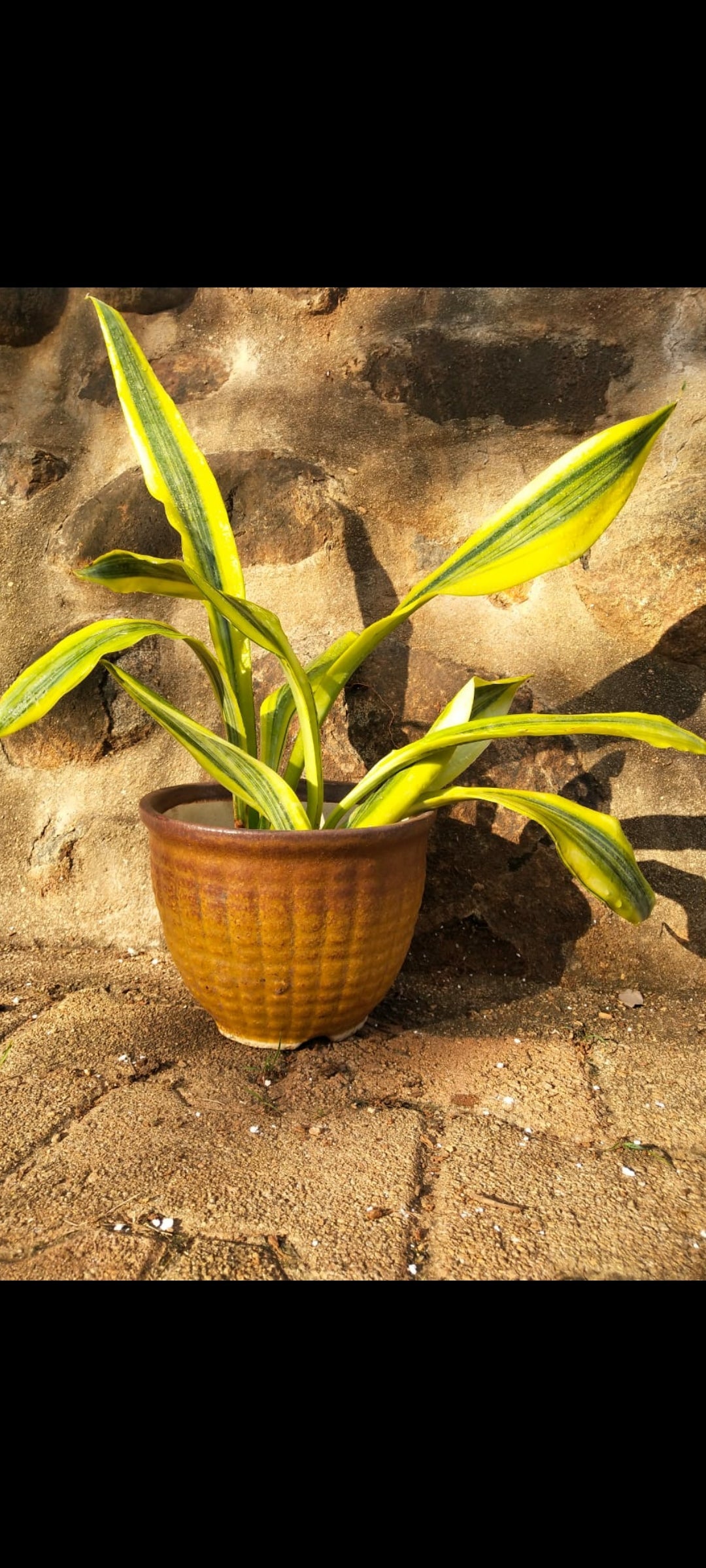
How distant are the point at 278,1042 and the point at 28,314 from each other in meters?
1.35

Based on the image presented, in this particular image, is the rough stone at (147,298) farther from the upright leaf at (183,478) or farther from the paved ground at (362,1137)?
the paved ground at (362,1137)

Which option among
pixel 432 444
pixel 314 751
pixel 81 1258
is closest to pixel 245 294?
pixel 432 444

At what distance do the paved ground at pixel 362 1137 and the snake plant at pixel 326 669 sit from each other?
28 centimetres

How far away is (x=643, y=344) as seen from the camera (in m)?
1.58

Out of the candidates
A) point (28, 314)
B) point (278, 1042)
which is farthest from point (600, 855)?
point (28, 314)

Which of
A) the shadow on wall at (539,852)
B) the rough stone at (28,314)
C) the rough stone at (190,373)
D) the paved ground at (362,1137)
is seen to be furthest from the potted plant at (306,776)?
the rough stone at (28,314)

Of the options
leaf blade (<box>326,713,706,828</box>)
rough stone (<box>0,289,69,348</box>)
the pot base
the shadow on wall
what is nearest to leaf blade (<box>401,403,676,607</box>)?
leaf blade (<box>326,713,706,828</box>)

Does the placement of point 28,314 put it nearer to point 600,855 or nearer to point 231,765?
point 231,765

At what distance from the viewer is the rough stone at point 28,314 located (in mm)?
1769

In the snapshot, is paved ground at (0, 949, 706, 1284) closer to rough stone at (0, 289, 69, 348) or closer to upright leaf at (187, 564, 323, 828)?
upright leaf at (187, 564, 323, 828)

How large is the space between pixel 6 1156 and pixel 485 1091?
1.85 ft

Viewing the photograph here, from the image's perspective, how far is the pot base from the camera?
1.30m

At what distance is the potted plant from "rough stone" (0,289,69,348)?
549 mm

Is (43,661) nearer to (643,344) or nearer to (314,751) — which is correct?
(314,751)
